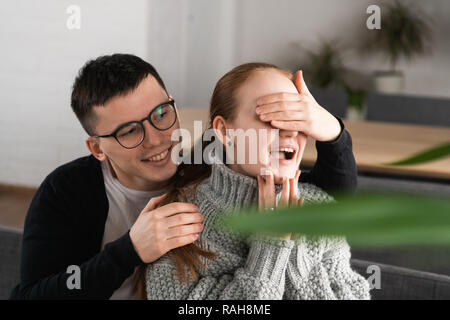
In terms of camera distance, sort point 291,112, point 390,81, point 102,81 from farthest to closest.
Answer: point 390,81 → point 102,81 → point 291,112

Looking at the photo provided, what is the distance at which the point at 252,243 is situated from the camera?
0.60 metres

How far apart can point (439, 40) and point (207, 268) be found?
3881 millimetres

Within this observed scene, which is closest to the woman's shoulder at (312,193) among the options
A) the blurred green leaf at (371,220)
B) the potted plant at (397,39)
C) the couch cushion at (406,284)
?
the couch cushion at (406,284)

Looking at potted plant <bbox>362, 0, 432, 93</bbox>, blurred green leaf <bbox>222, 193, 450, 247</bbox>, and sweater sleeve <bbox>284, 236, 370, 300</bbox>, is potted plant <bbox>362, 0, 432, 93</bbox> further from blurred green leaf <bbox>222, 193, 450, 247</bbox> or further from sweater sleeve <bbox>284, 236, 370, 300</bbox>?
blurred green leaf <bbox>222, 193, 450, 247</bbox>

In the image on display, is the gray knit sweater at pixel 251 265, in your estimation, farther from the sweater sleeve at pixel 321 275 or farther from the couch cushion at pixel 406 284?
the couch cushion at pixel 406 284

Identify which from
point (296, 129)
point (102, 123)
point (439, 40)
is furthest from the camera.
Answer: point (439, 40)

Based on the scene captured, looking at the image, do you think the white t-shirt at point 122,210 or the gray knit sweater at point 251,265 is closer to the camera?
the gray knit sweater at point 251,265

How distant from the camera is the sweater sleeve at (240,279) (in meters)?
0.56

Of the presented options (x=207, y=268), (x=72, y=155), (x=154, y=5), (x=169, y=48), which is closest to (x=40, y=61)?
(x=72, y=155)

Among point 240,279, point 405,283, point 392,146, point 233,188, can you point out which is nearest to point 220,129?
point 233,188

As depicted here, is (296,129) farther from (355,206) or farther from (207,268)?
(355,206)

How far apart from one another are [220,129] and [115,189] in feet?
0.70

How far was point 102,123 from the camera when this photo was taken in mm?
661

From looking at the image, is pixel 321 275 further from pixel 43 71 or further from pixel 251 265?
pixel 43 71
